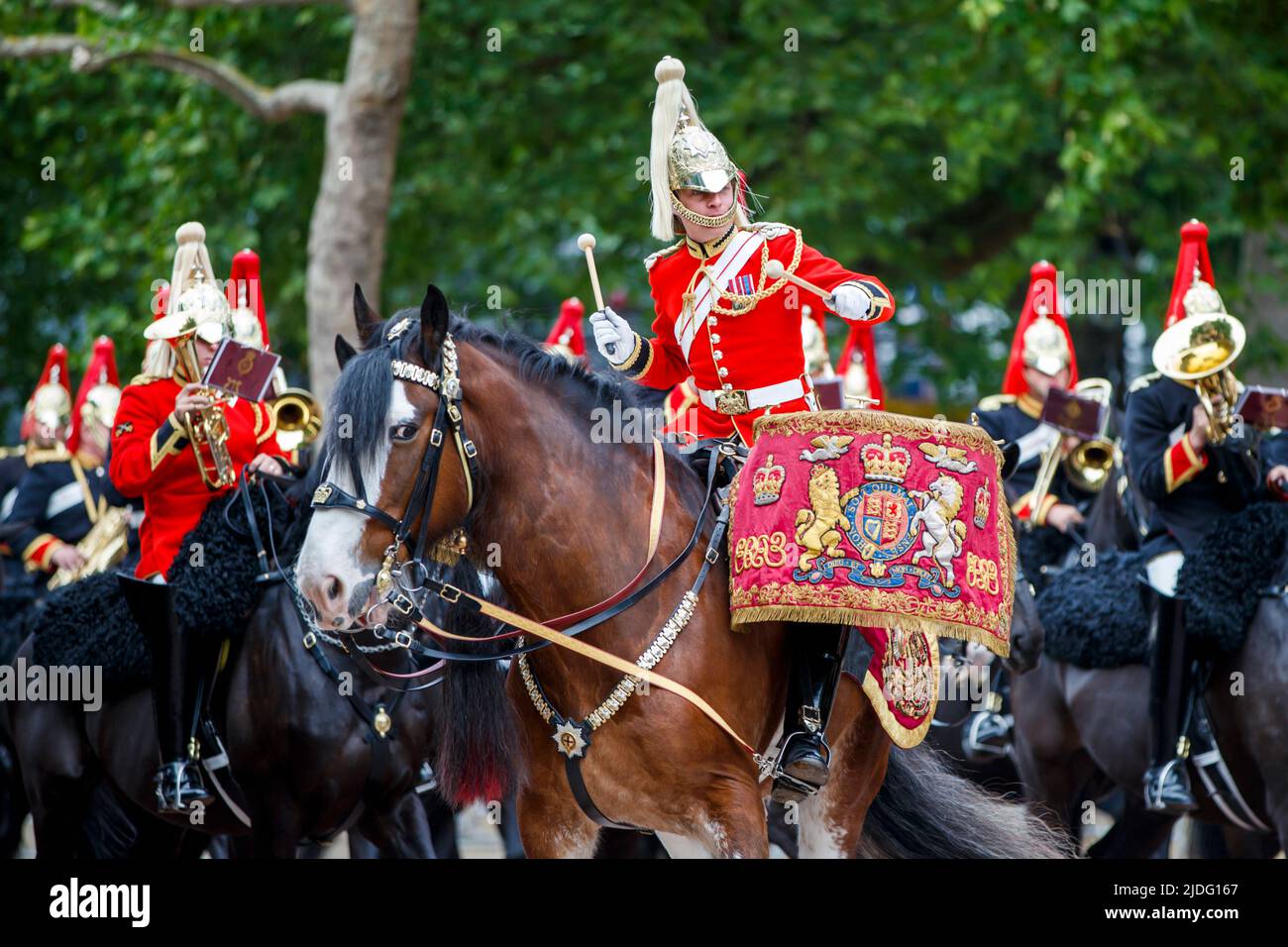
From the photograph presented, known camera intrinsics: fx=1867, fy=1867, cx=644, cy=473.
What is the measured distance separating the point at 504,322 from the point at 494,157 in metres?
10.9

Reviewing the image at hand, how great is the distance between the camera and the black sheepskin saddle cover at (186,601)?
24.1 feet

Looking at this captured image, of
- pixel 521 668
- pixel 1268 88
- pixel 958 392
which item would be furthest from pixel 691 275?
pixel 958 392

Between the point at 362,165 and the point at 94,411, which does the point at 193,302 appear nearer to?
the point at 94,411

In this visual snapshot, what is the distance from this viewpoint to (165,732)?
7.43m

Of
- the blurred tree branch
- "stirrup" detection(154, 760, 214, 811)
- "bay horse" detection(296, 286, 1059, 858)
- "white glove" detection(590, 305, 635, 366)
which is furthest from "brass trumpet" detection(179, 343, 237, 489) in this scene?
the blurred tree branch

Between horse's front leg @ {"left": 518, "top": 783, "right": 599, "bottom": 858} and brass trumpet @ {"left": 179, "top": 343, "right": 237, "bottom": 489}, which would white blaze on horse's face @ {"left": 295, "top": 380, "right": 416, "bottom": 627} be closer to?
horse's front leg @ {"left": 518, "top": 783, "right": 599, "bottom": 858}

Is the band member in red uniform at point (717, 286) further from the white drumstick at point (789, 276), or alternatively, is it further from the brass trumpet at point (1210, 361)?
the brass trumpet at point (1210, 361)

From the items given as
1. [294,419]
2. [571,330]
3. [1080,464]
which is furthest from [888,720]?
[571,330]

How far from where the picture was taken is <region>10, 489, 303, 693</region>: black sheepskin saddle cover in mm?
7352

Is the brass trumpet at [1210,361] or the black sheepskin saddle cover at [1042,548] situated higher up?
the brass trumpet at [1210,361]

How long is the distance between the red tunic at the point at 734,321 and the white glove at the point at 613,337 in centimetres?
4

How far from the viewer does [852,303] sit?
210 inches

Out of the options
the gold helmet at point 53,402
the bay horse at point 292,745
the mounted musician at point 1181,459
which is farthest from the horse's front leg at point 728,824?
the gold helmet at point 53,402
